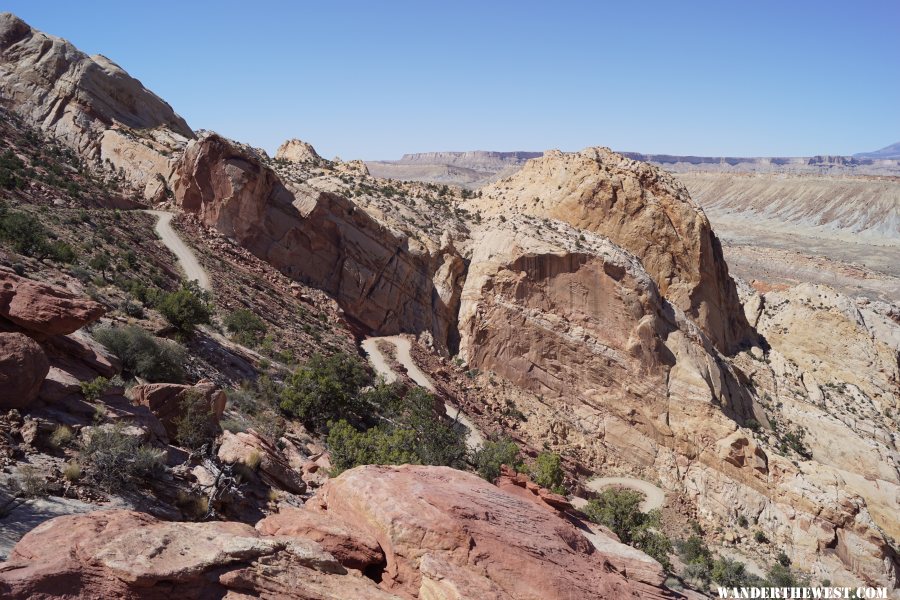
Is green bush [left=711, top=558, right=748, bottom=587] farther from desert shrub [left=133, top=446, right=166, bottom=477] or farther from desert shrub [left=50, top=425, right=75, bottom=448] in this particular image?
desert shrub [left=50, top=425, right=75, bottom=448]

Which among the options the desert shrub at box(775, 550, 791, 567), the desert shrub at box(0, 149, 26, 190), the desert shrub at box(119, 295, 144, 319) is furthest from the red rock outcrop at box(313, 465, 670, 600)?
the desert shrub at box(0, 149, 26, 190)

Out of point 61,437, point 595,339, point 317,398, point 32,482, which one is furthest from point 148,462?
point 595,339

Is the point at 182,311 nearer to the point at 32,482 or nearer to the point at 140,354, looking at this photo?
the point at 140,354

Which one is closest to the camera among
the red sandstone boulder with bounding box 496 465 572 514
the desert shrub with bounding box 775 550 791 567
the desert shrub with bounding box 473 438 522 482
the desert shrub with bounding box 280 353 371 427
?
the red sandstone boulder with bounding box 496 465 572 514

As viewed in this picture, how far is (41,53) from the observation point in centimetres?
5169

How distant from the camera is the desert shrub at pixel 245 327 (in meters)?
31.6

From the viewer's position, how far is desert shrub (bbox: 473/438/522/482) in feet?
84.2

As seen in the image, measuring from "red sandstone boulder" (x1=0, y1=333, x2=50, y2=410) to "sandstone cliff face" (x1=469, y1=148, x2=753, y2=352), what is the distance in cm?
4095

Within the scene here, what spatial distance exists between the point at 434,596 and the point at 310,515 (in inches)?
123

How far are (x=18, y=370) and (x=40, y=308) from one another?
2.15 metres

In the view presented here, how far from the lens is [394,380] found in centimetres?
3656

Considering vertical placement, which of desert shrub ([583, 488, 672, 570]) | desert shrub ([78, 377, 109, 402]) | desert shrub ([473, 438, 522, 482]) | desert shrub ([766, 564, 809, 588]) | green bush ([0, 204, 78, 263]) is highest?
green bush ([0, 204, 78, 263])

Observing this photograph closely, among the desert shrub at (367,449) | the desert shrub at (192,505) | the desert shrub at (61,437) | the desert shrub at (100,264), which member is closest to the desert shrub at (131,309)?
the desert shrub at (100,264)

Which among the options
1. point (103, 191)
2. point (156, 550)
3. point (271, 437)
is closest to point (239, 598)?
point (156, 550)
